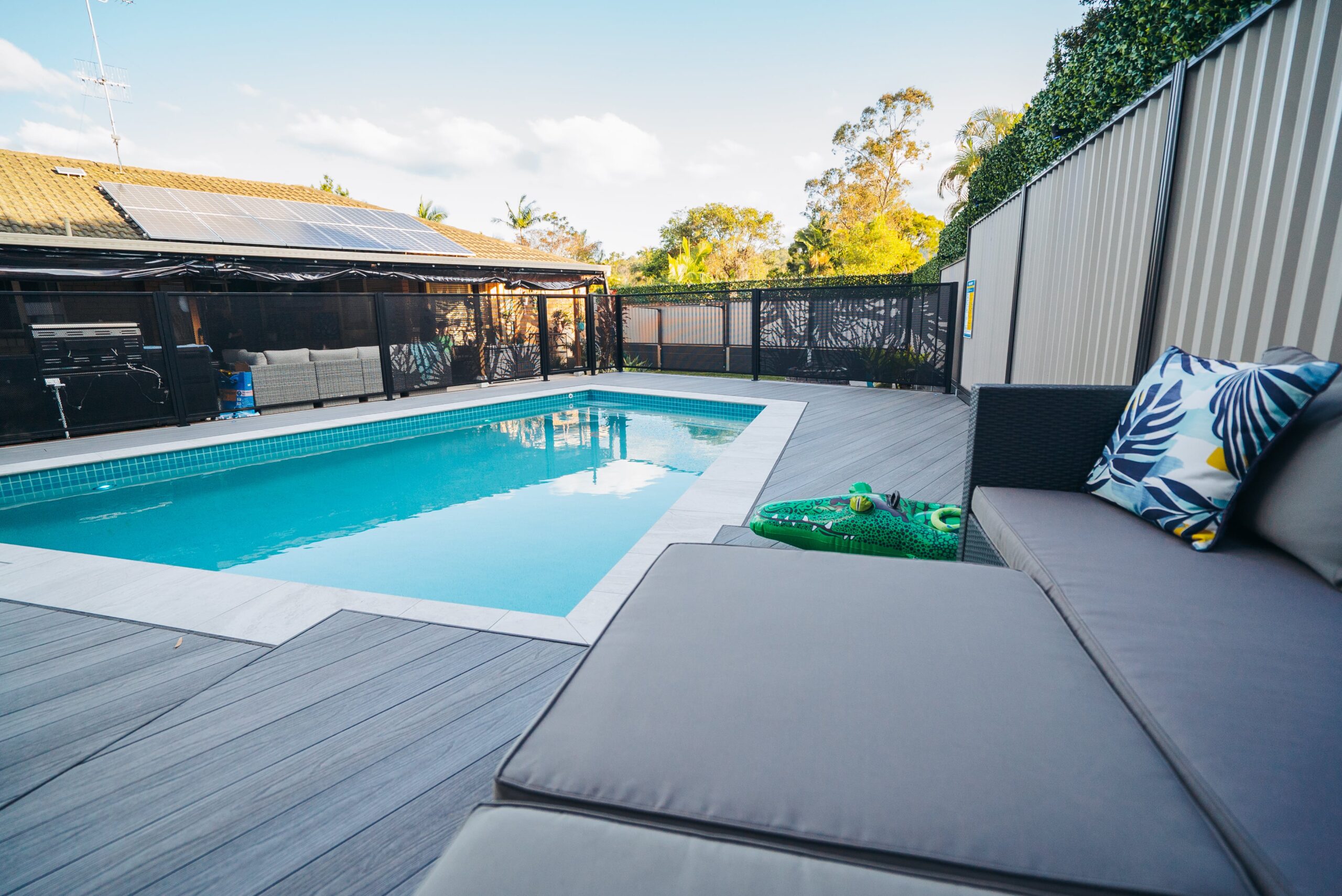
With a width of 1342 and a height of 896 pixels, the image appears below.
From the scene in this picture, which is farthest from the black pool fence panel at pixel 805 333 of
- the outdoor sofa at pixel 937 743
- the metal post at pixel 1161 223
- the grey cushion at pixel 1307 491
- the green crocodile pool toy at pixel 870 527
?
the outdoor sofa at pixel 937 743

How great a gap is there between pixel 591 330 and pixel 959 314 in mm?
5985

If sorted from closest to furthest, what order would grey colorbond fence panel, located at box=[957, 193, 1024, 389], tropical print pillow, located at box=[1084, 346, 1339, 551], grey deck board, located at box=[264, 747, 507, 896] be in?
grey deck board, located at box=[264, 747, 507, 896] → tropical print pillow, located at box=[1084, 346, 1339, 551] → grey colorbond fence panel, located at box=[957, 193, 1024, 389]

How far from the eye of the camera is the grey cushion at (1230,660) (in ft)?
2.17

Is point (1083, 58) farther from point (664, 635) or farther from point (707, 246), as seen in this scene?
point (707, 246)

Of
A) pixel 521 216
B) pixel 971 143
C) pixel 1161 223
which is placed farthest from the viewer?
pixel 521 216

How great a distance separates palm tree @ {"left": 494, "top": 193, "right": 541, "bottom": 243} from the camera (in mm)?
31625

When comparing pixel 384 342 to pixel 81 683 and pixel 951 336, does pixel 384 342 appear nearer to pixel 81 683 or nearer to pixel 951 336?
pixel 81 683

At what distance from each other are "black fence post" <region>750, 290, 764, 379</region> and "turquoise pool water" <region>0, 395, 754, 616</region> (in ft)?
10.1

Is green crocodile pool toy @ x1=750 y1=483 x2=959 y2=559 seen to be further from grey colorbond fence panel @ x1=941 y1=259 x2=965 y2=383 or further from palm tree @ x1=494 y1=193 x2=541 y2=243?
palm tree @ x1=494 y1=193 x2=541 y2=243

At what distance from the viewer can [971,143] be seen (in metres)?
19.2

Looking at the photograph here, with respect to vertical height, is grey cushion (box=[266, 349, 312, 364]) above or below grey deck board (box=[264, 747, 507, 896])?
above

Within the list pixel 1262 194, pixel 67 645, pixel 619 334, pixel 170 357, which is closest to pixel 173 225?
pixel 170 357

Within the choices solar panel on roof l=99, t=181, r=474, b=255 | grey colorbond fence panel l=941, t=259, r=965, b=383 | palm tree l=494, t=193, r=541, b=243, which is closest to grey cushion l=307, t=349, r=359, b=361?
solar panel on roof l=99, t=181, r=474, b=255

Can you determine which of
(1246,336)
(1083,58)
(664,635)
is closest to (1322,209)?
(1246,336)
